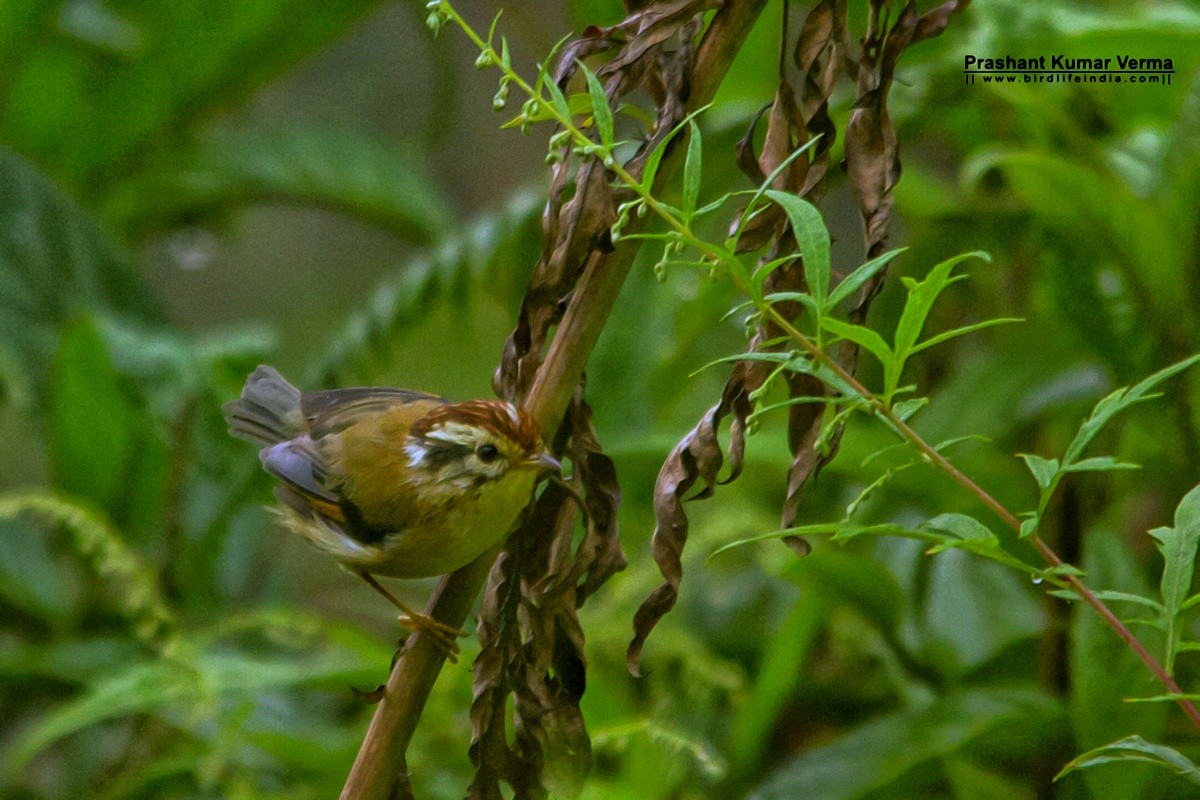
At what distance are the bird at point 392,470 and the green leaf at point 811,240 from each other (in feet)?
0.94

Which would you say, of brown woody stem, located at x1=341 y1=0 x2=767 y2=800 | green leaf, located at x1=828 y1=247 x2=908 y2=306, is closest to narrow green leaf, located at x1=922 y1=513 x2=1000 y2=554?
green leaf, located at x1=828 y1=247 x2=908 y2=306

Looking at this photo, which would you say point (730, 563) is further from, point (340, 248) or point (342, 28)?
point (340, 248)

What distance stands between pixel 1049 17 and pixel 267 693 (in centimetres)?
161

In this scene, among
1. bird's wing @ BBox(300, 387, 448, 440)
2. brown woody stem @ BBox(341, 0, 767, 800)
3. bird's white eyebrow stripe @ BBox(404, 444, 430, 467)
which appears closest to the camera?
brown woody stem @ BBox(341, 0, 767, 800)

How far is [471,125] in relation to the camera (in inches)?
193

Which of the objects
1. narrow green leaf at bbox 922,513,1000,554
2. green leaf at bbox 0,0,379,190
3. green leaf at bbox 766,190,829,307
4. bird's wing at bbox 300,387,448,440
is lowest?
narrow green leaf at bbox 922,513,1000,554

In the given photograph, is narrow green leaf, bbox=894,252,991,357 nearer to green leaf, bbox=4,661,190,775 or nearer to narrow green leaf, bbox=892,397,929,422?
narrow green leaf, bbox=892,397,929,422

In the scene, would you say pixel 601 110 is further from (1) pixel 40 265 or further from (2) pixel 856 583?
(1) pixel 40 265

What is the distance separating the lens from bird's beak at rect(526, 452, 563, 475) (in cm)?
91

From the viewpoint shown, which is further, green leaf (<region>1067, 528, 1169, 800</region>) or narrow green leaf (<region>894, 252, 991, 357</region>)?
green leaf (<region>1067, 528, 1169, 800</region>)

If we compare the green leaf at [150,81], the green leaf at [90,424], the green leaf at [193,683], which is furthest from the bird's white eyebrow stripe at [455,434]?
the green leaf at [150,81]

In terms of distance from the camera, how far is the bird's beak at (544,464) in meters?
0.91

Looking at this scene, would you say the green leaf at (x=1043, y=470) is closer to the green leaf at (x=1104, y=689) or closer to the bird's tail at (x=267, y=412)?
the green leaf at (x=1104, y=689)

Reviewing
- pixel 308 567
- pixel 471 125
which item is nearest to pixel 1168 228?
pixel 308 567
